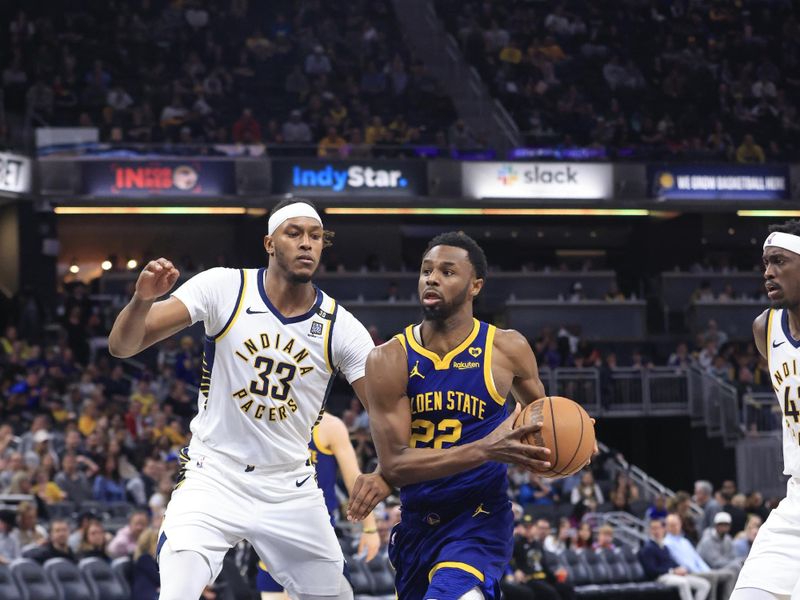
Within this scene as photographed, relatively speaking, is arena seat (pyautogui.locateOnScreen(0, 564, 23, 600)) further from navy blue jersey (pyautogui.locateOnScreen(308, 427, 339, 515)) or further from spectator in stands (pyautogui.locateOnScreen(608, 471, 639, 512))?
spectator in stands (pyautogui.locateOnScreen(608, 471, 639, 512))

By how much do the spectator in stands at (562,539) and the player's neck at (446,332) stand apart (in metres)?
A: 11.5

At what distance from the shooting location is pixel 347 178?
27.4m

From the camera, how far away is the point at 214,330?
7.07 m

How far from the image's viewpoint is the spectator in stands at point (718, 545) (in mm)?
18406

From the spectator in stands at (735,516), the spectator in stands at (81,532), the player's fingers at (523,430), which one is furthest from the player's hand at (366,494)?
the spectator in stands at (735,516)

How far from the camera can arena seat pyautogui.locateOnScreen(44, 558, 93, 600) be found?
13.3 meters

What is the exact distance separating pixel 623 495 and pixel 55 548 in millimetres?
10414

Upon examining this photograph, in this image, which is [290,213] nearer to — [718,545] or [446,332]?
[446,332]

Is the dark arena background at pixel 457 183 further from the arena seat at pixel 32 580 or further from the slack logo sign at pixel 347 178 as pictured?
the arena seat at pixel 32 580

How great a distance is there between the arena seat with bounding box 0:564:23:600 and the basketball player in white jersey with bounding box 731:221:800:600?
8.15 meters

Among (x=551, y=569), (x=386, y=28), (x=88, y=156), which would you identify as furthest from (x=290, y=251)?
(x=386, y=28)

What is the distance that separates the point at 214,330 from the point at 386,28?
26.2 m

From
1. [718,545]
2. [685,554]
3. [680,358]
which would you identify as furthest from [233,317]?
[680,358]

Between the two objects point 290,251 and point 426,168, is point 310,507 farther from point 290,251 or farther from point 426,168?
point 426,168
